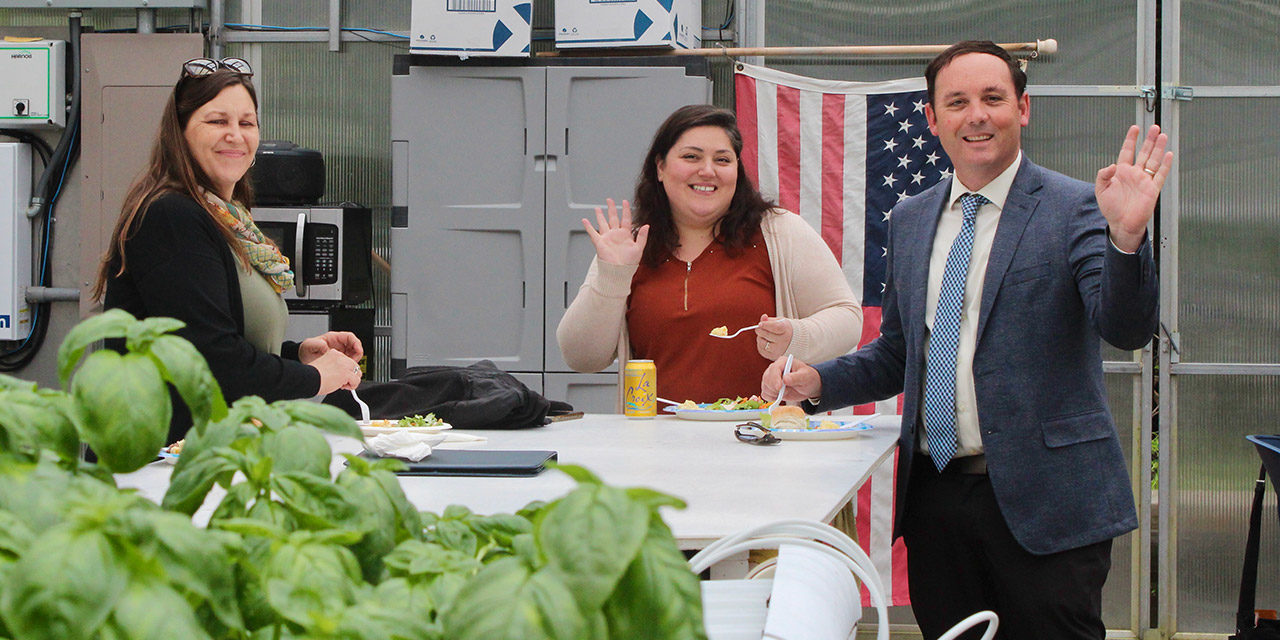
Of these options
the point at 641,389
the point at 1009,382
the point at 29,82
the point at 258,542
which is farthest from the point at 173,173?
the point at 29,82

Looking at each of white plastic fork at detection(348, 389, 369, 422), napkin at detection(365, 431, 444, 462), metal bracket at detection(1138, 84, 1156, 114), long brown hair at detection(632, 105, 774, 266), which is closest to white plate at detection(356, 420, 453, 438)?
white plastic fork at detection(348, 389, 369, 422)

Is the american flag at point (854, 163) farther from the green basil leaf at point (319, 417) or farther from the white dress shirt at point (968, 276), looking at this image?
the green basil leaf at point (319, 417)

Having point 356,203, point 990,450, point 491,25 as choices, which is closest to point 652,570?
point 990,450

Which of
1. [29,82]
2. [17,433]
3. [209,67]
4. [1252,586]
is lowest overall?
[1252,586]

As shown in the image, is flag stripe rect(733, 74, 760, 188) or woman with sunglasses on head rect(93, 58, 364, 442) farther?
flag stripe rect(733, 74, 760, 188)

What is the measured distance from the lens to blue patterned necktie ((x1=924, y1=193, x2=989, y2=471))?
7.02 ft

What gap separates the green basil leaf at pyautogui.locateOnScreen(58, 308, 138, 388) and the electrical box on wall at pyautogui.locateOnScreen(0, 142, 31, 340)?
16.4 feet

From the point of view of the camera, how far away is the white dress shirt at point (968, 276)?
2148mm

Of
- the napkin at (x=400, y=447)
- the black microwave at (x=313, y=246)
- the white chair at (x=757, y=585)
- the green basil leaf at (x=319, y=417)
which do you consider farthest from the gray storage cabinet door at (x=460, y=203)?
the green basil leaf at (x=319, y=417)

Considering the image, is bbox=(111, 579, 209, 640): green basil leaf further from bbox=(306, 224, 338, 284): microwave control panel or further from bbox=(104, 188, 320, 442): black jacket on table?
bbox=(306, 224, 338, 284): microwave control panel

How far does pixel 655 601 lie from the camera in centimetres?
38

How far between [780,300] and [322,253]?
2183 millimetres

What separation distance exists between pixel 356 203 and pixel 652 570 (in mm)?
4833

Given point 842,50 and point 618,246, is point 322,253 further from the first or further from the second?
point 842,50
